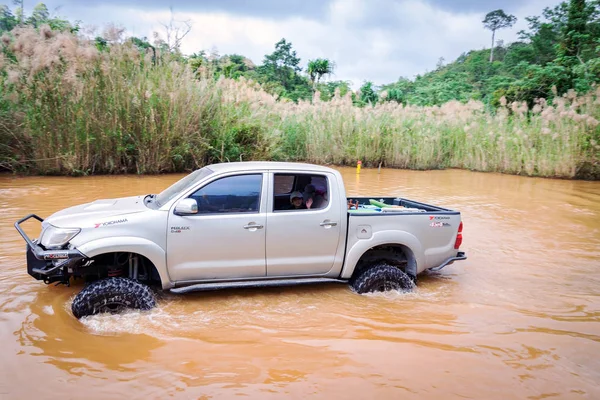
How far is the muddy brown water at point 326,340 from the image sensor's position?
381 cm

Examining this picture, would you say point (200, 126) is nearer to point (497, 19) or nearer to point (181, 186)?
point (181, 186)

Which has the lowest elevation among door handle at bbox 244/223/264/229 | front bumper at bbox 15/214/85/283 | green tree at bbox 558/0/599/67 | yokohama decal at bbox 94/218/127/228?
front bumper at bbox 15/214/85/283

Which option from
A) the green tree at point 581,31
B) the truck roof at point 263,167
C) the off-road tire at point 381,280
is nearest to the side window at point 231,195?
the truck roof at point 263,167

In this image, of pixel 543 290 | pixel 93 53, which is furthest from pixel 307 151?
pixel 543 290

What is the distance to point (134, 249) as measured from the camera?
4.81m

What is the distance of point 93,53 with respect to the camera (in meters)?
12.1

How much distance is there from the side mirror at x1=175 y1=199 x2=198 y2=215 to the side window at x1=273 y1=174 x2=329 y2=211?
0.98 m

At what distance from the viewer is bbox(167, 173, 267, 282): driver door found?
503 centimetres

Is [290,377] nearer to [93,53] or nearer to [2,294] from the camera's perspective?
[2,294]

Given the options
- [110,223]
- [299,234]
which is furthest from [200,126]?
[110,223]

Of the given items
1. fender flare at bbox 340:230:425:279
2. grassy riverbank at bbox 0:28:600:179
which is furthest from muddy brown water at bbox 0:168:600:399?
grassy riverbank at bbox 0:28:600:179

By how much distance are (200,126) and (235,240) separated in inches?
383

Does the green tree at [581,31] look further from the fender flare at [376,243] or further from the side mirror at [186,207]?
the side mirror at [186,207]

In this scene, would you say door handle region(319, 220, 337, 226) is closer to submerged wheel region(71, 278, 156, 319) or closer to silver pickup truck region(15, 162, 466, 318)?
silver pickup truck region(15, 162, 466, 318)
